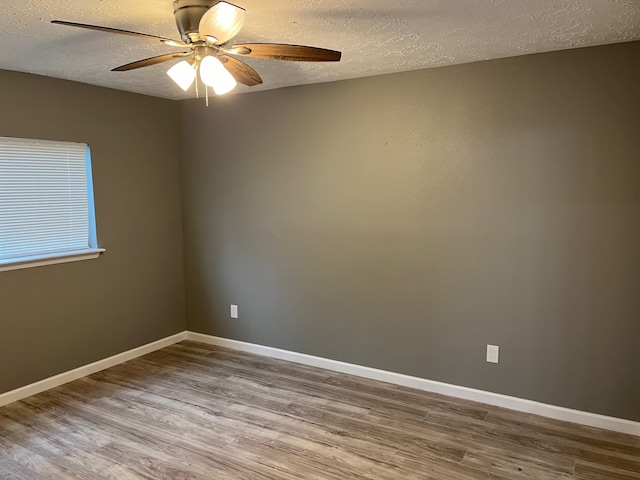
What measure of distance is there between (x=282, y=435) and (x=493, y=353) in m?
1.50

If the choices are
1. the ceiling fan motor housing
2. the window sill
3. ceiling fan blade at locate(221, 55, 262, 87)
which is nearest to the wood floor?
the window sill

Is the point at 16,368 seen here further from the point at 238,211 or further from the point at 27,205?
the point at 238,211

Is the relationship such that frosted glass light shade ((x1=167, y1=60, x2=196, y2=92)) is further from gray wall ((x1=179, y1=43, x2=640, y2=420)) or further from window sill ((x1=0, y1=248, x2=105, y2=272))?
window sill ((x1=0, y1=248, x2=105, y2=272))

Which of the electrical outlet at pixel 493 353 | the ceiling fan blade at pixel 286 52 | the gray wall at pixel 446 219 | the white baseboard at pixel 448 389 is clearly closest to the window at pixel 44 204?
the gray wall at pixel 446 219

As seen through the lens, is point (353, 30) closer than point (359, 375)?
Yes

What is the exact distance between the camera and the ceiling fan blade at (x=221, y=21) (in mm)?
1654

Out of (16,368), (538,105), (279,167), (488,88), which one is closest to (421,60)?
(488,88)

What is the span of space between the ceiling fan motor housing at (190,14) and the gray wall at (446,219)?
174cm

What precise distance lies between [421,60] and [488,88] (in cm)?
47

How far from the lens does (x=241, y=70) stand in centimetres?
229

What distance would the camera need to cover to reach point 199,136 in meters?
4.29

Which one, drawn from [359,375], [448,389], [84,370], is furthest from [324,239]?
[84,370]

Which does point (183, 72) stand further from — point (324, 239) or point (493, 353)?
point (493, 353)

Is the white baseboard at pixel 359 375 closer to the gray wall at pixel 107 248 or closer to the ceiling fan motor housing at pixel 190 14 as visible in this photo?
the gray wall at pixel 107 248
